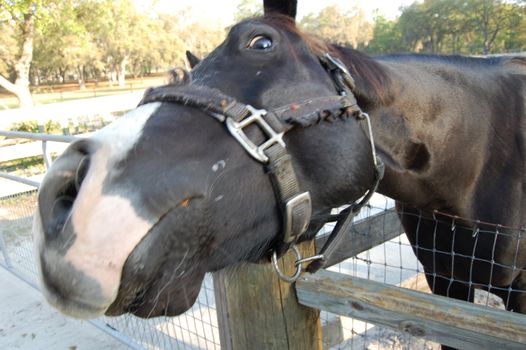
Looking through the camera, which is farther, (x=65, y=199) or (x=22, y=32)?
(x=22, y=32)

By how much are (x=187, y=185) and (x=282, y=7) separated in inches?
32.7

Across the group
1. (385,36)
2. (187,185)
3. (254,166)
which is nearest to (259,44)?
(254,166)

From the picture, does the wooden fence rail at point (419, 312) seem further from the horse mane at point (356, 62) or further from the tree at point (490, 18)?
the tree at point (490, 18)

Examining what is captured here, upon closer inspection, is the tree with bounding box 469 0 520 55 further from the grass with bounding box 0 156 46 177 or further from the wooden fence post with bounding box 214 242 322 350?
the wooden fence post with bounding box 214 242 322 350

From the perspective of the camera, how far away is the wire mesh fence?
218 centimetres

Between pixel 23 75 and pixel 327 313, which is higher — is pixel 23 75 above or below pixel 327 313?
above

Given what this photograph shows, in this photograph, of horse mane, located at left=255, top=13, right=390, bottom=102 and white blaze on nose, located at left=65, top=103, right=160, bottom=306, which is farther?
horse mane, located at left=255, top=13, right=390, bottom=102

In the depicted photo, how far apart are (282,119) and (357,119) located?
1.07 feet

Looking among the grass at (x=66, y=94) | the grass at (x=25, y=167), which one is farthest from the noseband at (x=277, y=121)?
the grass at (x=66, y=94)

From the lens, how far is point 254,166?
4.01 feet

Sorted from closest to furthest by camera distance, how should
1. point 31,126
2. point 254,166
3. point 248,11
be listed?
point 254,166
point 31,126
point 248,11

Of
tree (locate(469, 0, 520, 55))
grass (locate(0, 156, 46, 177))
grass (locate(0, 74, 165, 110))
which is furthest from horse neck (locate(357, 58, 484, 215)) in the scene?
tree (locate(469, 0, 520, 55))

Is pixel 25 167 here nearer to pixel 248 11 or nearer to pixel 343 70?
pixel 343 70

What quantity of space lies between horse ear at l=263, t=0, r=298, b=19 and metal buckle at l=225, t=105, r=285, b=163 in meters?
0.51
